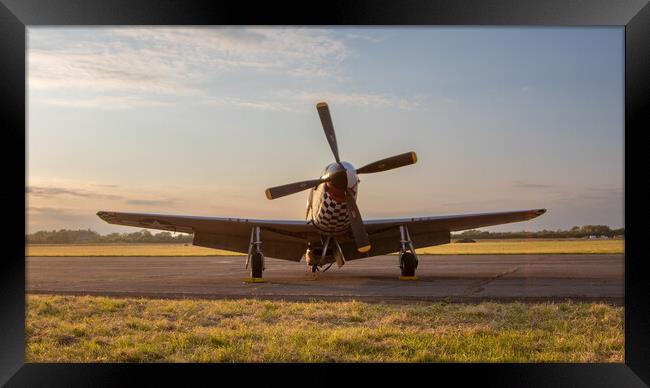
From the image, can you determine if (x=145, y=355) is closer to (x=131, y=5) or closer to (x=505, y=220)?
(x=131, y=5)

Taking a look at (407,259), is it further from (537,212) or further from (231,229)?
(231,229)

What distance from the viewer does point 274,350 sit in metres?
7.66

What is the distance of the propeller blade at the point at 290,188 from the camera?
16.2 meters

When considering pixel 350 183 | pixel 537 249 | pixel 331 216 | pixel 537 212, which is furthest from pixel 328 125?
pixel 537 249

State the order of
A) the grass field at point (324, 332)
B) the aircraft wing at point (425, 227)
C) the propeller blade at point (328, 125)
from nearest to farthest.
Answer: the grass field at point (324, 332), the propeller blade at point (328, 125), the aircraft wing at point (425, 227)

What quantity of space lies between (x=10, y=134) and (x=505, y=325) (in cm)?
790

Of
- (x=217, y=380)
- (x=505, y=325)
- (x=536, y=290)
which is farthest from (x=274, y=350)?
(x=536, y=290)

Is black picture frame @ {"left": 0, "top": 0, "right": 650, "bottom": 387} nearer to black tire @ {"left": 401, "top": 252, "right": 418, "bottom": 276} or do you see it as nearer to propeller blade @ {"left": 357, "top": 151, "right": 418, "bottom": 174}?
propeller blade @ {"left": 357, "top": 151, "right": 418, "bottom": 174}

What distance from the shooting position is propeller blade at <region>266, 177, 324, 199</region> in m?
16.2

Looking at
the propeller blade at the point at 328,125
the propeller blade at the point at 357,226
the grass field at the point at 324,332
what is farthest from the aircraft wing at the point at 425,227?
the grass field at the point at 324,332

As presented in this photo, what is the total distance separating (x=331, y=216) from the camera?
1752 centimetres

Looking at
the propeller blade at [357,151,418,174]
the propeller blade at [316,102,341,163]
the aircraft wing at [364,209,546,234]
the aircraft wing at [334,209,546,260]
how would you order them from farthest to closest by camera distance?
1. the aircraft wing at [334,209,546,260]
2. the aircraft wing at [364,209,546,234]
3. the propeller blade at [316,102,341,163]
4. the propeller blade at [357,151,418,174]

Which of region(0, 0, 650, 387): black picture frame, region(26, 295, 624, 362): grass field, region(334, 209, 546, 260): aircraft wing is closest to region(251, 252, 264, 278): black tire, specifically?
region(334, 209, 546, 260): aircraft wing

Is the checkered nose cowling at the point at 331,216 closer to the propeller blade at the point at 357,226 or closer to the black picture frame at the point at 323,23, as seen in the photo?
the propeller blade at the point at 357,226
